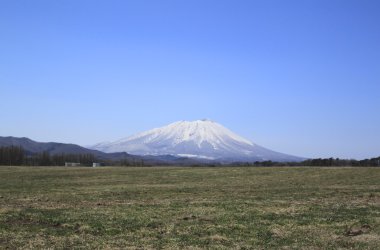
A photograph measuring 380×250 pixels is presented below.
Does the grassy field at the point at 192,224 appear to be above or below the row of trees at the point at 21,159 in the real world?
below

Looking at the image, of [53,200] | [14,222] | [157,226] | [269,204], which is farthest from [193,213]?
[53,200]

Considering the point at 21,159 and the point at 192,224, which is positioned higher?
the point at 21,159

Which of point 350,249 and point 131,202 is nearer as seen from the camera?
point 350,249

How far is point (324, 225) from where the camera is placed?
1775 cm

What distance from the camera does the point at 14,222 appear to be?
729 inches

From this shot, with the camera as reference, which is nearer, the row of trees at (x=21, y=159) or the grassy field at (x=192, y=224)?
the grassy field at (x=192, y=224)

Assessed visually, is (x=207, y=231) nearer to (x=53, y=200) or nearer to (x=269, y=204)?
(x=269, y=204)

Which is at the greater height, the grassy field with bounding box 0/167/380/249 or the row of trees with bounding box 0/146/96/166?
the row of trees with bounding box 0/146/96/166

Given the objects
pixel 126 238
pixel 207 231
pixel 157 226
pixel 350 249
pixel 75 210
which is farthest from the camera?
pixel 75 210

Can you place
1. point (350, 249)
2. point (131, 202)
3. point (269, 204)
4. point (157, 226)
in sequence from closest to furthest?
point (350, 249)
point (157, 226)
point (269, 204)
point (131, 202)

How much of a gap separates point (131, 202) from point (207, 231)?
10905mm

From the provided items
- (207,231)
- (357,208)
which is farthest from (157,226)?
(357,208)

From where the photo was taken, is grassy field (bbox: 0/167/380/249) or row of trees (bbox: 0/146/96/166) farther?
row of trees (bbox: 0/146/96/166)

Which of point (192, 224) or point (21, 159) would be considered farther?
point (21, 159)
